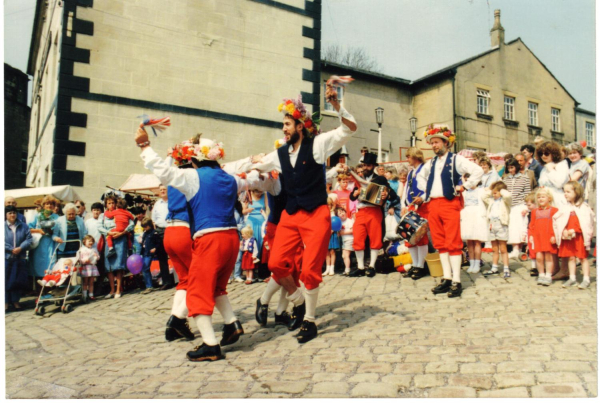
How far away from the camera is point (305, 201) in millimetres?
4555

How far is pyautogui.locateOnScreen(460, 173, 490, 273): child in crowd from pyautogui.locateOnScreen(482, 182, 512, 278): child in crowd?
0.30ft

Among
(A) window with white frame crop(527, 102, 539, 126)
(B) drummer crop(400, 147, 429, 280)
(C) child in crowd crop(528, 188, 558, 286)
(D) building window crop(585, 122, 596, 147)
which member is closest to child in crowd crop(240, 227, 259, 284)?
(B) drummer crop(400, 147, 429, 280)

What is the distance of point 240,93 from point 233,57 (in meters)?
1.06

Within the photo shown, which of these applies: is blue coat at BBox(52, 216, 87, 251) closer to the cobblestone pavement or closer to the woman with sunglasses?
the cobblestone pavement

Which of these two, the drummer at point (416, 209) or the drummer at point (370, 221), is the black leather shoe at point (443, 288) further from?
the drummer at point (370, 221)

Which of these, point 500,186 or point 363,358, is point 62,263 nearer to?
point 363,358

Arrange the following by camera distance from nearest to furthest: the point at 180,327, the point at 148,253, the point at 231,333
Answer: the point at 231,333, the point at 180,327, the point at 148,253

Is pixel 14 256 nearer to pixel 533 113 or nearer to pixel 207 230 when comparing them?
pixel 207 230

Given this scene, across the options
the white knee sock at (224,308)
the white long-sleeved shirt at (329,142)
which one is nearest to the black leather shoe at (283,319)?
the white knee sock at (224,308)

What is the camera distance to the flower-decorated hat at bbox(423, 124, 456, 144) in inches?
246

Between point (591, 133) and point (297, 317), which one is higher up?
point (591, 133)

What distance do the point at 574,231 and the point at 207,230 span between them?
4843mm

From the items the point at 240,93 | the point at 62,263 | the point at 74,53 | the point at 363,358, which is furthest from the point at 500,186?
the point at 74,53

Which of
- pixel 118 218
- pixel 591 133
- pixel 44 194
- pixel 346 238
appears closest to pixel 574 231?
pixel 346 238
